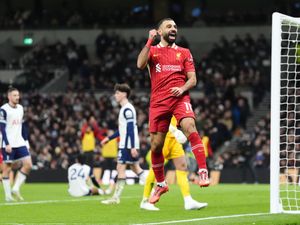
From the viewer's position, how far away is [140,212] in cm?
1496

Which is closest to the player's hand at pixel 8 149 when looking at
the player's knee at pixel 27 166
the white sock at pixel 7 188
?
Answer: the white sock at pixel 7 188

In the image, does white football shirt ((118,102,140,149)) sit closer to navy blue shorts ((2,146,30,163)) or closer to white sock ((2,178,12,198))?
navy blue shorts ((2,146,30,163))

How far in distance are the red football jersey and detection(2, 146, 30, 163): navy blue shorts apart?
622 centimetres

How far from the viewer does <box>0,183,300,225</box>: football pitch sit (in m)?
12.9

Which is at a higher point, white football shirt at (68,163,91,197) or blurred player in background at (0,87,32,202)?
blurred player in background at (0,87,32,202)

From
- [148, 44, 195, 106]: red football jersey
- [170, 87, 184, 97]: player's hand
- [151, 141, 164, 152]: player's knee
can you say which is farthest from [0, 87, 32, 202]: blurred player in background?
[170, 87, 184, 97]: player's hand

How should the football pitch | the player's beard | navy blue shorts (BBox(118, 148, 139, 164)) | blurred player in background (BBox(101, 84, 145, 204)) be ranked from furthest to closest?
navy blue shorts (BBox(118, 148, 139, 164)), blurred player in background (BBox(101, 84, 145, 204)), the player's beard, the football pitch

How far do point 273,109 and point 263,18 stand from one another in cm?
3183

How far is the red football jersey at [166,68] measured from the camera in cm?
1359

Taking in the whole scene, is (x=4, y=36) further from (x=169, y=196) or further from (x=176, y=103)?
(x=176, y=103)

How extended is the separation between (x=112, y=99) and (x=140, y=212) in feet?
83.1

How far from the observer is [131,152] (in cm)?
1775

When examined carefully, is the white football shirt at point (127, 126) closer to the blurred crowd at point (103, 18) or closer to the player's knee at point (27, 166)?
A: the player's knee at point (27, 166)

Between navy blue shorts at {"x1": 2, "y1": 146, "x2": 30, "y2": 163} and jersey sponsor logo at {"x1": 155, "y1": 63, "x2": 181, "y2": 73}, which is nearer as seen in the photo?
jersey sponsor logo at {"x1": 155, "y1": 63, "x2": 181, "y2": 73}
